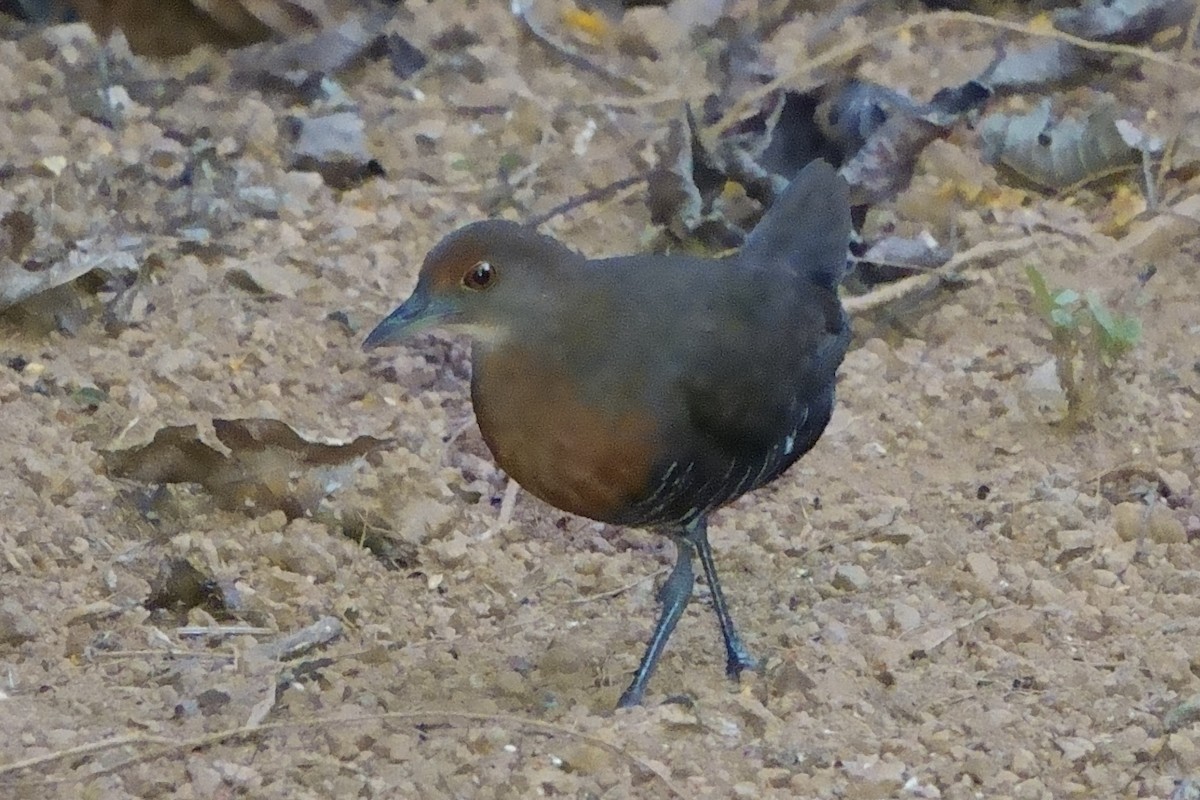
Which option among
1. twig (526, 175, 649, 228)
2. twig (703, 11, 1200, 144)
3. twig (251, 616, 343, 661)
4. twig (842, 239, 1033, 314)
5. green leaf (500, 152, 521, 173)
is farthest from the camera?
green leaf (500, 152, 521, 173)

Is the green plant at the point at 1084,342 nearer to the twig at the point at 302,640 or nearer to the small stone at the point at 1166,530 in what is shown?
the small stone at the point at 1166,530

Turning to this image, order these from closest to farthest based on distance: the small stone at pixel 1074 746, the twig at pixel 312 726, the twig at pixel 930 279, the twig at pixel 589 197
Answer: the twig at pixel 312 726
the small stone at pixel 1074 746
the twig at pixel 930 279
the twig at pixel 589 197

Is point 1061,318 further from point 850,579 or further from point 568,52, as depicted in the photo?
point 568,52

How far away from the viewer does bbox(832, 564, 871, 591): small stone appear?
11.7 ft

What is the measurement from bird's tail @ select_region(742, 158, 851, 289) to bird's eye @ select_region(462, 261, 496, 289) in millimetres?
786

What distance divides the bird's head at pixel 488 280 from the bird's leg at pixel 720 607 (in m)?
0.61

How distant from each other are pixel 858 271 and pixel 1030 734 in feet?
6.68

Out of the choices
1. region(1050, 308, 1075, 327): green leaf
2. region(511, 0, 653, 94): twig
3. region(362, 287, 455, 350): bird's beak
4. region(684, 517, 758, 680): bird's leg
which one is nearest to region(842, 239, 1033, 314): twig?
region(1050, 308, 1075, 327): green leaf

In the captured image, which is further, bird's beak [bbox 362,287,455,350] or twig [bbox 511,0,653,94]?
twig [bbox 511,0,653,94]

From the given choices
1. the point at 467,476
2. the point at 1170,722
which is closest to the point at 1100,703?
the point at 1170,722

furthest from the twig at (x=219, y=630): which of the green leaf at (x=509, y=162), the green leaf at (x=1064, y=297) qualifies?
the green leaf at (x=509, y=162)

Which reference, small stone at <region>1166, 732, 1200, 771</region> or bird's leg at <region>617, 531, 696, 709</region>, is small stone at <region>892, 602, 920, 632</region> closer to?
bird's leg at <region>617, 531, 696, 709</region>

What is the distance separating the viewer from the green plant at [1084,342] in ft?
12.8

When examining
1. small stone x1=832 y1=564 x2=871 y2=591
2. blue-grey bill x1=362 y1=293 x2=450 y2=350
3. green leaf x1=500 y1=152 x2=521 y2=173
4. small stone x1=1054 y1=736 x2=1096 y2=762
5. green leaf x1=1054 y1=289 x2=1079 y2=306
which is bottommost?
green leaf x1=500 y1=152 x2=521 y2=173
